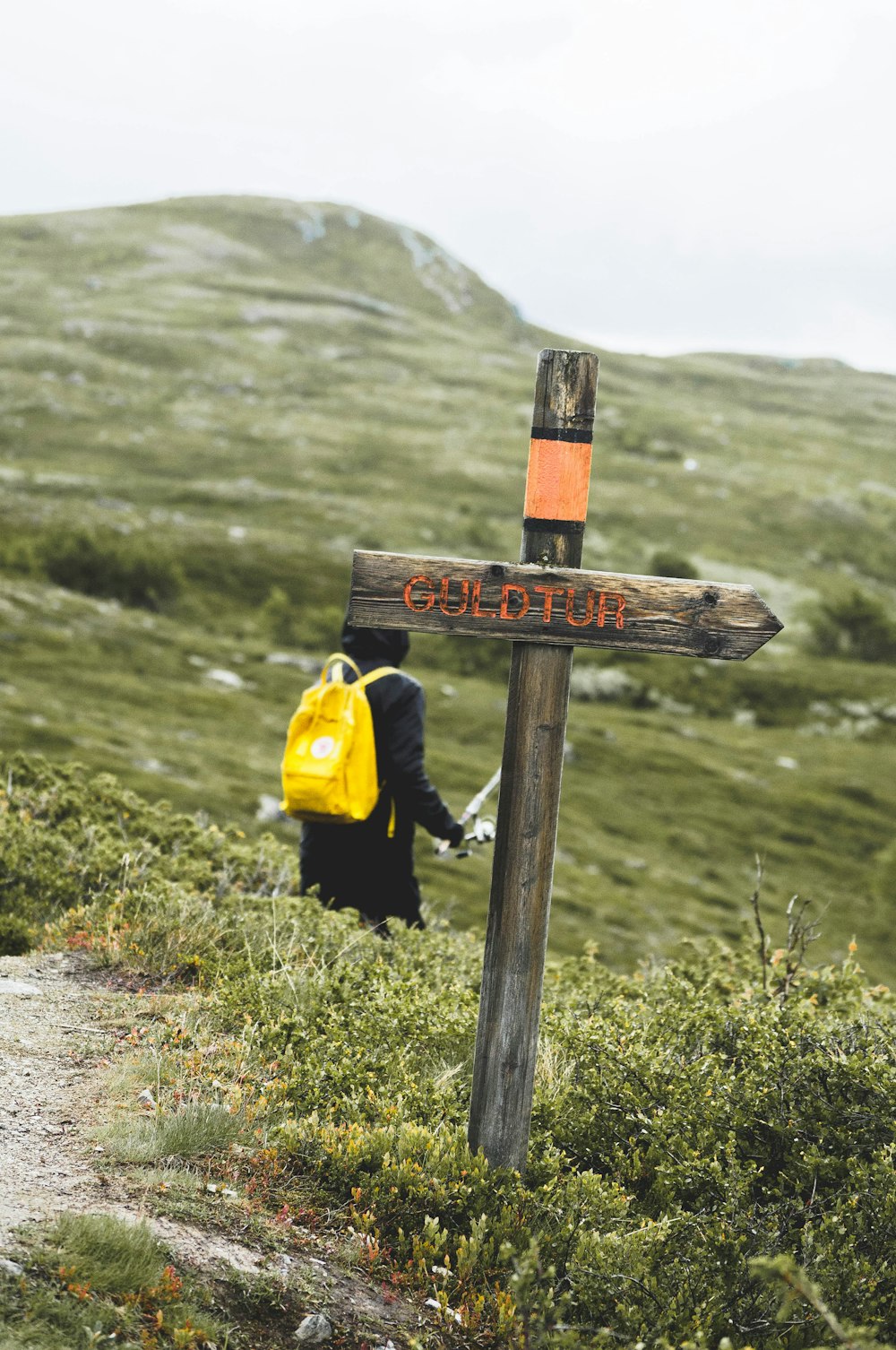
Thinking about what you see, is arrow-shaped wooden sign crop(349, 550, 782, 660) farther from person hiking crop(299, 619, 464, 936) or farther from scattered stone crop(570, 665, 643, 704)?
scattered stone crop(570, 665, 643, 704)

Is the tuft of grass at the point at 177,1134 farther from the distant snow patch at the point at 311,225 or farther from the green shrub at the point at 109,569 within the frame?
the distant snow patch at the point at 311,225

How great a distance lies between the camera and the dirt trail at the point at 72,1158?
4.19 metres

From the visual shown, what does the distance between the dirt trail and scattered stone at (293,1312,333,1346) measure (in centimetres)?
9

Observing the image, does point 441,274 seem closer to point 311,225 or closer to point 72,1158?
point 311,225

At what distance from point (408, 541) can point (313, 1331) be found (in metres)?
69.2

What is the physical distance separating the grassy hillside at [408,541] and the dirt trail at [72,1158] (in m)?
3.39

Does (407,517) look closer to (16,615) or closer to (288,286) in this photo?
(16,615)

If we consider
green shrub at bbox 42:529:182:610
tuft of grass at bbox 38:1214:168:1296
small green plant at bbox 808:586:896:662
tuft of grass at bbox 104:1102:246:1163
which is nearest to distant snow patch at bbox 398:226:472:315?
small green plant at bbox 808:586:896:662

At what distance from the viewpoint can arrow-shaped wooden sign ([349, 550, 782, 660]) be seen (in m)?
4.99

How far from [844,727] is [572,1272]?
59.6 meters

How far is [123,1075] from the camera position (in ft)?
17.7

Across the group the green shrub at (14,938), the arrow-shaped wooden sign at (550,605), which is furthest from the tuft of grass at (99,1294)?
the green shrub at (14,938)

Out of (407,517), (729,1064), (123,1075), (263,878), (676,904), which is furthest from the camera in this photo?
(407,517)

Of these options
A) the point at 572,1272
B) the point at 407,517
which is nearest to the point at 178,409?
the point at 407,517
